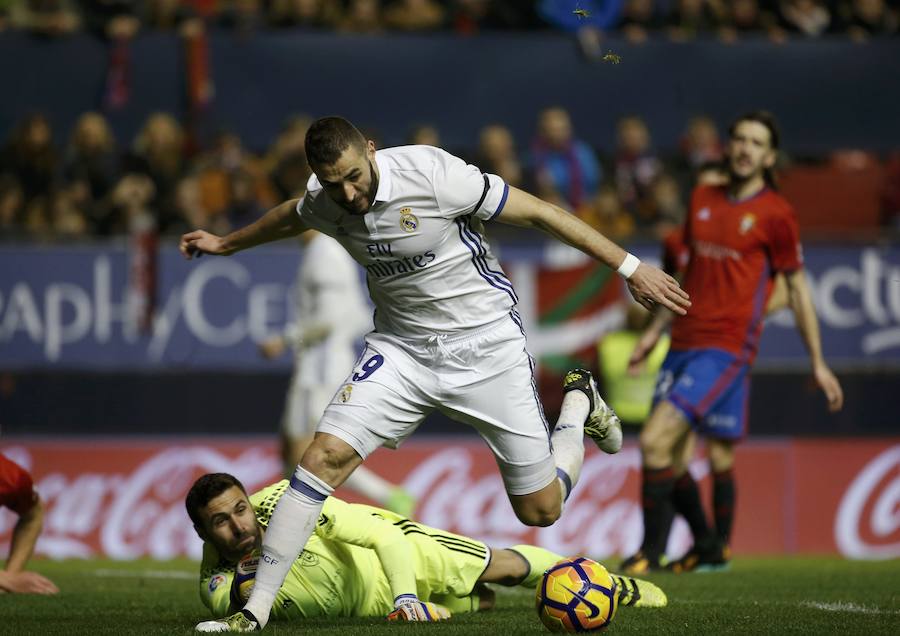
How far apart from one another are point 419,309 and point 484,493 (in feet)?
18.9

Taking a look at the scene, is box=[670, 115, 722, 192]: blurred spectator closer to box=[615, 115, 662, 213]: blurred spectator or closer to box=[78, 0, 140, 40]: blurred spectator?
box=[615, 115, 662, 213]: blurred spectator

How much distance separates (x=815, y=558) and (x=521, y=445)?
5482 millimetres

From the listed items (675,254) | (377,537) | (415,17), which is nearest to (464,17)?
(415,17)

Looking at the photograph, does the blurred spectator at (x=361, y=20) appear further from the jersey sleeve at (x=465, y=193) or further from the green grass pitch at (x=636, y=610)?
the jersey sleeve at (x=465, y=193)

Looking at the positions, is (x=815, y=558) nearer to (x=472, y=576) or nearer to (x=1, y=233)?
(x=472, y=576)

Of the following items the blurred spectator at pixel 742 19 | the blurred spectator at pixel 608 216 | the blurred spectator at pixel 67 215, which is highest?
the blurred spectator at pixel 742 19

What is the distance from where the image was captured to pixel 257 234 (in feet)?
22.2

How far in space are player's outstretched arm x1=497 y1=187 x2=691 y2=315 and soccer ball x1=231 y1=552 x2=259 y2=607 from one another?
6.20 ft

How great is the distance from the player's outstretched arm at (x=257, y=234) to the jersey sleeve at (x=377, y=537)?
1.20 m

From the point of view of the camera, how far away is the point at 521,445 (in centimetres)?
668

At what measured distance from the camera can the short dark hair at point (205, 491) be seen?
259 inches

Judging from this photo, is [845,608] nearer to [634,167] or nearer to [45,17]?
[634,167]

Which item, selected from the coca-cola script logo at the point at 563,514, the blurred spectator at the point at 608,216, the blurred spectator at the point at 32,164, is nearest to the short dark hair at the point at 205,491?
the coca-cola script logo at the point at 563,514

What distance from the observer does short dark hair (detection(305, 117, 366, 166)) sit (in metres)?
6.02
